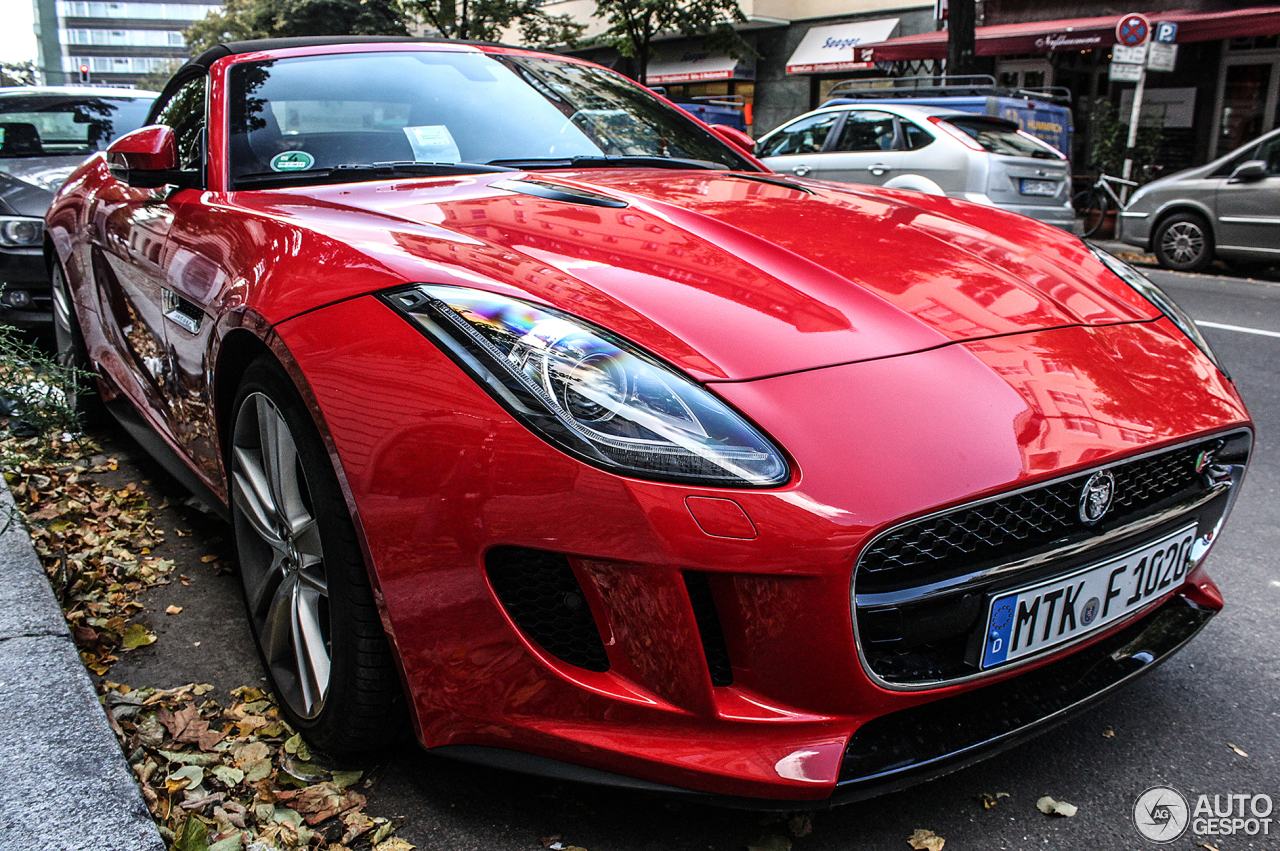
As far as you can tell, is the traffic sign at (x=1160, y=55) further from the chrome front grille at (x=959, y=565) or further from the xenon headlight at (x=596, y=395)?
the xenon headlight at (x=596, y=395)

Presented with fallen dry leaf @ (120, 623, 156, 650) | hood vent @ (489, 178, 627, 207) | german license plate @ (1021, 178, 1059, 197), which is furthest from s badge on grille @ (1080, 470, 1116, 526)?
german license plate @ (1021, 178, 1059, 197)

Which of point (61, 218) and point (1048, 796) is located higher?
point (61, 218)

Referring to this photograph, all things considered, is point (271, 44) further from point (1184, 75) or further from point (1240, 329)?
point (1184, 75)

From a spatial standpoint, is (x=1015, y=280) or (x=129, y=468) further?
(x=129, y=468)

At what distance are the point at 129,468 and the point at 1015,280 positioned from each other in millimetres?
3217

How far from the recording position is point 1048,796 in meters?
1.89

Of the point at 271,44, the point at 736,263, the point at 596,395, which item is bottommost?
the point at 596,395

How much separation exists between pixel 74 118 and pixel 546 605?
6.55 m

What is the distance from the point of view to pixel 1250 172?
9852mm

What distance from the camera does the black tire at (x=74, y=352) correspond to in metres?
3.98

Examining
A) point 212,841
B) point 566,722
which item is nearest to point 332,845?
point 212,841

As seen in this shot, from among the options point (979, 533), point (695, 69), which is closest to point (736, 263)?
point (979, 533)

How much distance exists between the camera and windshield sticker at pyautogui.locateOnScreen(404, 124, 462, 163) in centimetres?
267

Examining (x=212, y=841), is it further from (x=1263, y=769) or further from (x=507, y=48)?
(x=507, y=48)
